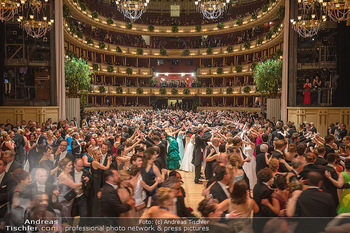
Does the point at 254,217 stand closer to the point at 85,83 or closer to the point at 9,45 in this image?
the point at 85,83

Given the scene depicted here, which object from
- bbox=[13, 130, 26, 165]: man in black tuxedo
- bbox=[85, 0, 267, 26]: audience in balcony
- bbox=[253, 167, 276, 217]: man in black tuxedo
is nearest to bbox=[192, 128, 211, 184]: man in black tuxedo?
bbox=[253, 167, 276, 217]: man in black tuxedo

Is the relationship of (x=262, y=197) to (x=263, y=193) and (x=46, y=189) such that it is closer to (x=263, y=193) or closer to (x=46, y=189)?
(x=263, y=193)

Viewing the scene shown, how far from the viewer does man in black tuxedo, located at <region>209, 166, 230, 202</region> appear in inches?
188

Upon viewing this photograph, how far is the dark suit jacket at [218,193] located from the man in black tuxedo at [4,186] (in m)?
3.43

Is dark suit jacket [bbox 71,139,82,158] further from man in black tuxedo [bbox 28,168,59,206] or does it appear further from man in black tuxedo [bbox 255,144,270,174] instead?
man in black tuxedo [bbox 255,144,270,174]

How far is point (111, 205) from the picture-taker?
14.2ft

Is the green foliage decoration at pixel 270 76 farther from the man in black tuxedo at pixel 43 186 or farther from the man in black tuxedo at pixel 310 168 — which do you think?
the man in black tuxedo at pixel 43 186

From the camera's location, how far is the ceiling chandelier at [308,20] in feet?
53.9

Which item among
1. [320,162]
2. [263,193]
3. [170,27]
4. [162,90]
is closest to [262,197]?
[263,193]

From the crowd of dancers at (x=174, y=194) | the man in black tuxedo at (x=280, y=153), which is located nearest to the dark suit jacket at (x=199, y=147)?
the crowd of dancers at (x=174, y=194)

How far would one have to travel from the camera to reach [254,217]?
175 inches

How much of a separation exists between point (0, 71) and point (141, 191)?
18.9 meters

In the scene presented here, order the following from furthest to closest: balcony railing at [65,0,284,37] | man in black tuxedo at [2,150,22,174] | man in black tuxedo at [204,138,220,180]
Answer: balcony railing at [65,0,284,37] → man in black tuxedo at [204,138,220,180] → man in black tuxedo at [2,150,22,174]

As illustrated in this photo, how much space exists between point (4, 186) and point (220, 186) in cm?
401
